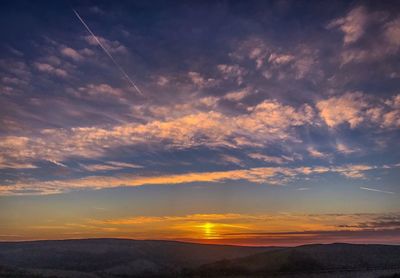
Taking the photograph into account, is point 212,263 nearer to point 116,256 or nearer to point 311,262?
point 311,262

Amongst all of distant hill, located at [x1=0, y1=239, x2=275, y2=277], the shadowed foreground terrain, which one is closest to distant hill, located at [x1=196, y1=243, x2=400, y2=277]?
the shadowed foreground terrain

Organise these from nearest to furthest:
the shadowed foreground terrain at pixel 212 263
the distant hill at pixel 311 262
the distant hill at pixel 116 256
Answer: the shadowed foreground terrain at pixel 212 263 → the distant hill at pixel 311 262 → the distant hill at pixel 116 256

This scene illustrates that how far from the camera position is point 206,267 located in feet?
332

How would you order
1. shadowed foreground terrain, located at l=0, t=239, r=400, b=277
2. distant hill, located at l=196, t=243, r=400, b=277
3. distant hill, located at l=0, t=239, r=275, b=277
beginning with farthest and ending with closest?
1. distant hill, located at l=0, t=239, r=275, b=277
2. distant hill, located at l=196, t=243, r=400, b=277
3. shadowed foreground terrain, located at l=0, t=239, r=400, b=277

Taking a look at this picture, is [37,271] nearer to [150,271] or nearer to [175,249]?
[150,271]

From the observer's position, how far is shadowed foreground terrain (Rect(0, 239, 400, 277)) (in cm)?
8962

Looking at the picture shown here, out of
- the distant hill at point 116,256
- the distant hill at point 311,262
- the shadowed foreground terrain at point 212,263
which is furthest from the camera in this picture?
the distant hill at point 116,256

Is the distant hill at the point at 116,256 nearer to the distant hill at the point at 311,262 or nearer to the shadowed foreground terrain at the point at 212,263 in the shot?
the shadowed foreground terrain at the point at 212,263

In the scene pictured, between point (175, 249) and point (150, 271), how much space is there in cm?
7183

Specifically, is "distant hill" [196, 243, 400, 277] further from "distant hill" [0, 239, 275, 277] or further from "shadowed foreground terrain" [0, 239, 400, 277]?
"distant hill" [0, 239, 275, 277]

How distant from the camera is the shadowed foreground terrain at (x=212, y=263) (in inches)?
3529

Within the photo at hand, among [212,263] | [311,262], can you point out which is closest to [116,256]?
[212,263]

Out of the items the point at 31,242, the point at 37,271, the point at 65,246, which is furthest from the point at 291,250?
the point at 31,242

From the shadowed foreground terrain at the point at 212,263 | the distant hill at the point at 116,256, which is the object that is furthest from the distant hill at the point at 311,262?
the distant hill at the point at 116,256
